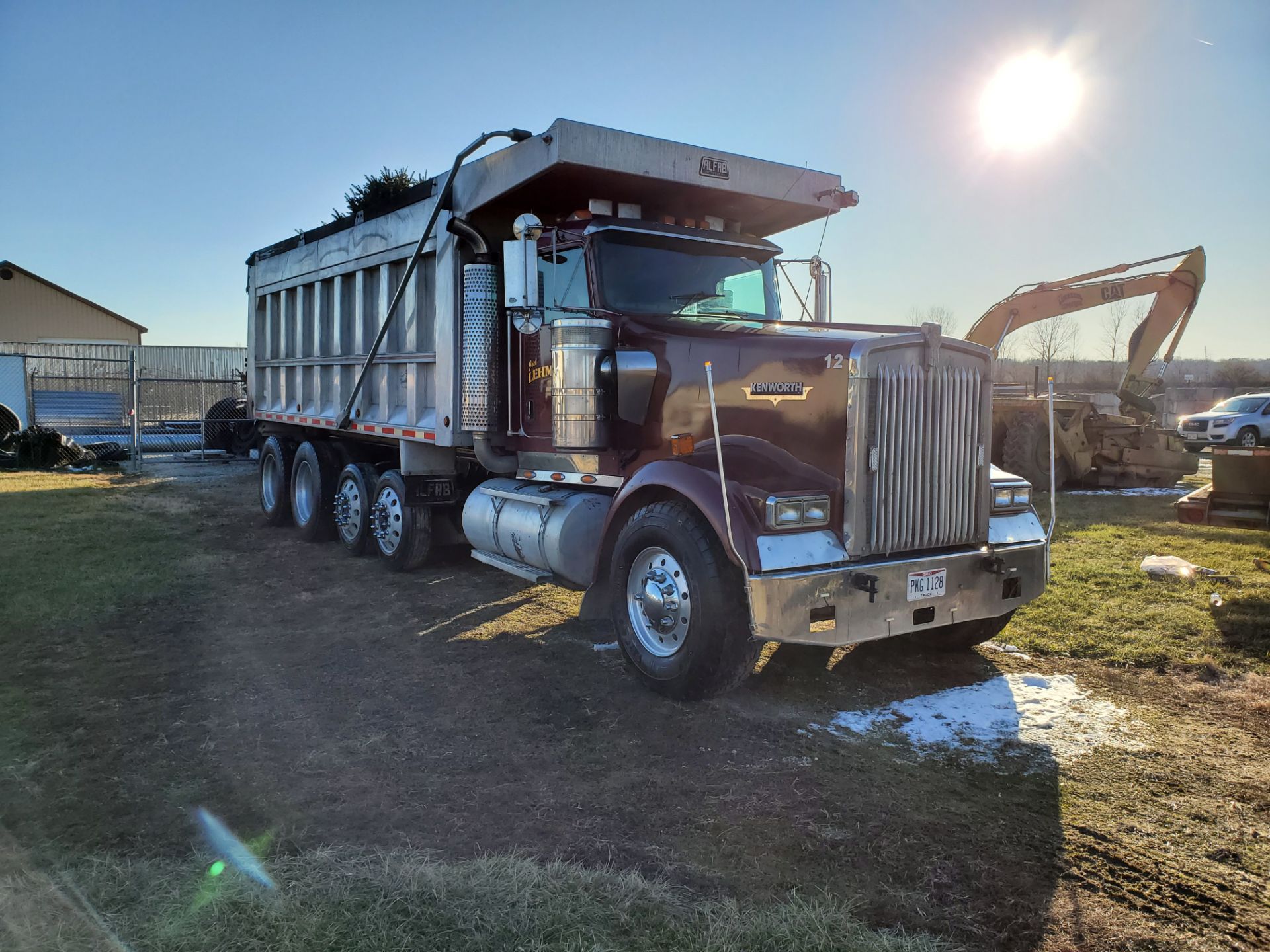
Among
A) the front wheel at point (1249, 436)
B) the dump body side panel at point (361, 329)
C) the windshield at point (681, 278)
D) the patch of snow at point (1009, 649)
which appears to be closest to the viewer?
the patch of snow at point (1009, 649)

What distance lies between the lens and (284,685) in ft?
16.3

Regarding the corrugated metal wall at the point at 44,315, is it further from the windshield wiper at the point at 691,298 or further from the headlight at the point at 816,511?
the headlight at the point at 816,511

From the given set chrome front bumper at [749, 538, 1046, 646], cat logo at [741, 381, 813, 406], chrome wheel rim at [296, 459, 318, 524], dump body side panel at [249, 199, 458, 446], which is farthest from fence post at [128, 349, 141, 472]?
chrome front bumper at [749, 538, 1046, 646]

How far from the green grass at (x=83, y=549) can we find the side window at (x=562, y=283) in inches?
161

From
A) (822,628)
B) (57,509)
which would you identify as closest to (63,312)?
(57,509)

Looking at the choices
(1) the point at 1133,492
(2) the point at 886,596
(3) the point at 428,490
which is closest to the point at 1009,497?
(2) the point at 886,596

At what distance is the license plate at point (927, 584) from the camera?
14.3ft

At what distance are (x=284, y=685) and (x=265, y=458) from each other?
22.8 feet

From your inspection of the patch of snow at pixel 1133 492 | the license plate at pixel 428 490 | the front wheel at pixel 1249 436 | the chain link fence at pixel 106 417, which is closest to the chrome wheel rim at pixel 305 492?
the license plate at pixel 428 490

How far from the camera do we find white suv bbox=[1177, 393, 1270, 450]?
22359 millimetres

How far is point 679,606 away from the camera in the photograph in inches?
181

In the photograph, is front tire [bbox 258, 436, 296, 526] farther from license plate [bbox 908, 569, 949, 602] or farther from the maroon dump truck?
license plate [bbox 908, 569, 949, 602]

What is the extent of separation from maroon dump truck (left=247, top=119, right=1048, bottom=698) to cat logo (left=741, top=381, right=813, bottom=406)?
0.01m

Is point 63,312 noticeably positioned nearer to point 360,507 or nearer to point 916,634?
point 360,507
